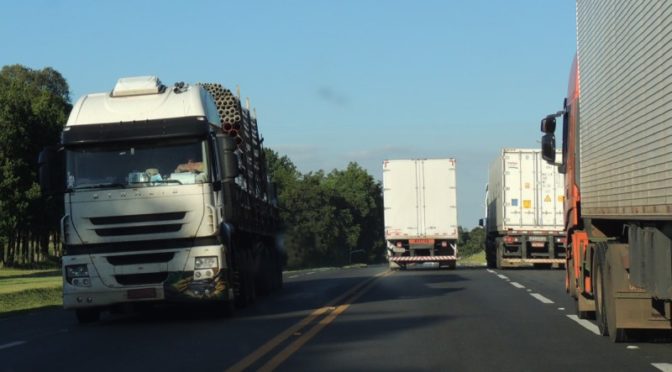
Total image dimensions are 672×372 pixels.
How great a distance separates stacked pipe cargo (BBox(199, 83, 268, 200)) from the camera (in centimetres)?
2024

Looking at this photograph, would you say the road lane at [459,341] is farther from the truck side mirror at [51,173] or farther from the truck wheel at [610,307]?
the truck side mirror at [51,173]

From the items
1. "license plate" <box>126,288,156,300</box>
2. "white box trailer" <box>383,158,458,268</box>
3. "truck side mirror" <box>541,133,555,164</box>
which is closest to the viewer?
"license plate" <box>126,288,156,300</box>

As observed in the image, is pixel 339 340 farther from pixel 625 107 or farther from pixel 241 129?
pixel 241 129

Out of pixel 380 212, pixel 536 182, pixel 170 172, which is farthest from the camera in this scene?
pixel 380 212

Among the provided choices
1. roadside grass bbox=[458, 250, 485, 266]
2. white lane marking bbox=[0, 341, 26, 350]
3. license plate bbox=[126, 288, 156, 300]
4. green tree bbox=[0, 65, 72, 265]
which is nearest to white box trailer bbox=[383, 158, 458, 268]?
roadside grass bbox=[458, 250, 485, 266]

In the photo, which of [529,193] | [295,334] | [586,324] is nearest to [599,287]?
[586,324]

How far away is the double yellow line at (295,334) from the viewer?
10.2m

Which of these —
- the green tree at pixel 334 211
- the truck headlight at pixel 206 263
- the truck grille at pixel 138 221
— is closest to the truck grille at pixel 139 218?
the truck grille at pixel 138 221

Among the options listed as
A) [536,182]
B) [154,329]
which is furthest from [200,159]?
[536,182]

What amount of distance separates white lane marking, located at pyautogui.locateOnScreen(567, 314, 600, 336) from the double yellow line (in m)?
3.63

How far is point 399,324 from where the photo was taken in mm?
14383

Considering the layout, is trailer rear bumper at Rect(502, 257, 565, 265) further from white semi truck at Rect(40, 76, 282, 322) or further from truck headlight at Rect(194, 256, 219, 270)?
truck headlight at Rect(194, 256, 219, 270)

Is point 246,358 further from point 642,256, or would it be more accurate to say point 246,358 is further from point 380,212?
point 380,212

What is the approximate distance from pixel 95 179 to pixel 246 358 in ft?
19.0
